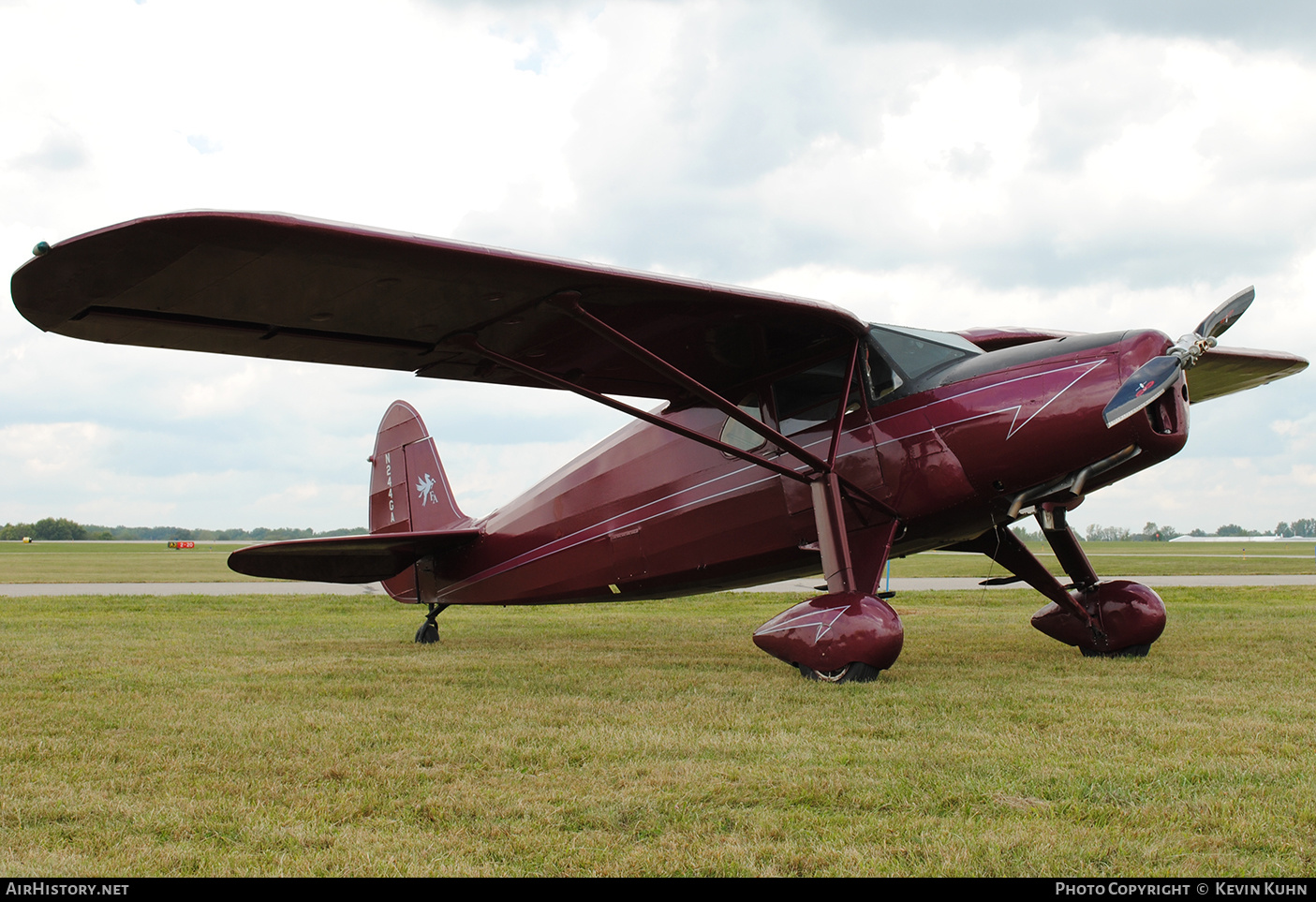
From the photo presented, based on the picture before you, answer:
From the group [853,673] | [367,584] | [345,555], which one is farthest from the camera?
[367,584]

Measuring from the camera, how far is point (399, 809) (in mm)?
3520

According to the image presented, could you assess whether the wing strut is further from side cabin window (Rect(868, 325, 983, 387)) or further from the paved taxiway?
the paved taxiway

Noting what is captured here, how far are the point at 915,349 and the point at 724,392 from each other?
1.85 meters

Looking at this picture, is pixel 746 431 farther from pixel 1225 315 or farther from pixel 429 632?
pixel 429 632

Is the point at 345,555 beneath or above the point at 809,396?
beneath

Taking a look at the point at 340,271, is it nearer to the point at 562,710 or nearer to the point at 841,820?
the point at 562,710

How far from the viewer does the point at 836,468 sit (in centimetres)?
748

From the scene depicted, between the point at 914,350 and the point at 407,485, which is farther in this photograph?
the point at 407,485

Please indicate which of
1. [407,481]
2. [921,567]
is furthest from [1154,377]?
[921,567]

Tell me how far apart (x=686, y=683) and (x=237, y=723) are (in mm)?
3050

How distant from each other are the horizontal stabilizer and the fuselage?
422 millimetres

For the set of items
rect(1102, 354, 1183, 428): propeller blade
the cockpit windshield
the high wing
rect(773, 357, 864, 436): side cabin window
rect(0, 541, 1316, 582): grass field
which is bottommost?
rect(0, 541, 1316, 582): grass field

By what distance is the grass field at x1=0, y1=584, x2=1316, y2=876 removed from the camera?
9.73 ft

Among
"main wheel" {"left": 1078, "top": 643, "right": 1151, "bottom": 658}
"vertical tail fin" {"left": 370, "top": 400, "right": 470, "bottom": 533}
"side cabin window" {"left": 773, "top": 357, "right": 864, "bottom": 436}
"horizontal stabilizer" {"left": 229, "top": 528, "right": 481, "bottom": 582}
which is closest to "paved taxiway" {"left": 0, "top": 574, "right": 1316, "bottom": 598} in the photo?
"vertical tail fin" {"left": 370, "top": 400, "right": 470, "bottom": 533}
